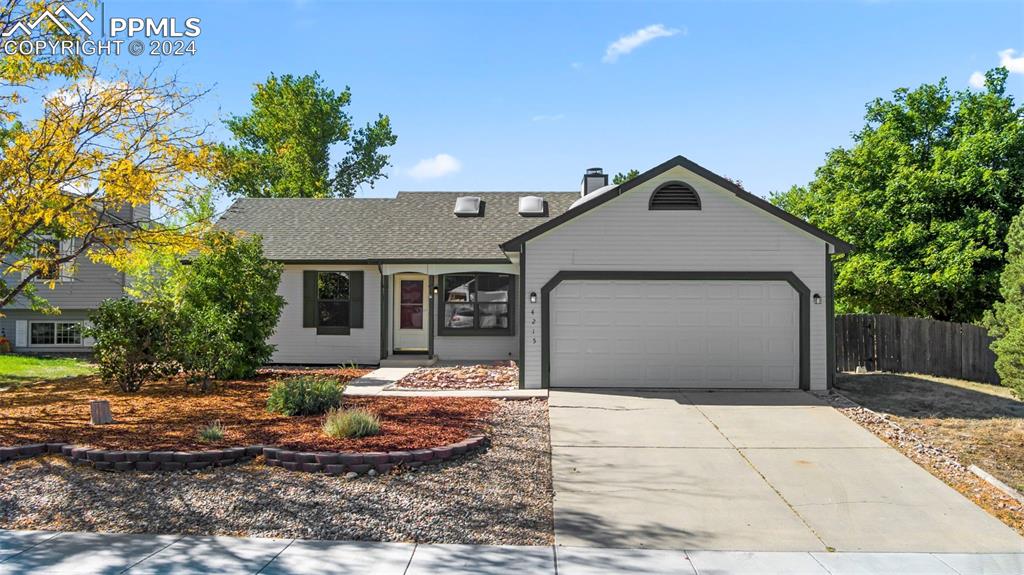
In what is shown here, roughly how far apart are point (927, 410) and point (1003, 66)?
14.9 metres

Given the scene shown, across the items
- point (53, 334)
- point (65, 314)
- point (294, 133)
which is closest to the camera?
point (65, 314)

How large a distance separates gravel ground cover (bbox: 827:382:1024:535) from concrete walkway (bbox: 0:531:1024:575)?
49.5 inches

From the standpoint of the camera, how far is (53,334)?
75.8 ft

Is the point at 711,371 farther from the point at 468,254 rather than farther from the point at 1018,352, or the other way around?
the point at 468,254

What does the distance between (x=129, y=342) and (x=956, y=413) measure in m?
14.5

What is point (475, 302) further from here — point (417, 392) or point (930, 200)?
point (930, 200)

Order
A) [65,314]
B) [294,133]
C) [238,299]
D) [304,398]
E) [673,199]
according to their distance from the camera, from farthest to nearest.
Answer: [294,133]
[65,314]
[238,299]
[673,199]
[304,398]

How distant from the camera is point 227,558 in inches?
205

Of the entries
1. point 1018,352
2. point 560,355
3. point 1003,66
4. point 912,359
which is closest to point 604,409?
point 560,355

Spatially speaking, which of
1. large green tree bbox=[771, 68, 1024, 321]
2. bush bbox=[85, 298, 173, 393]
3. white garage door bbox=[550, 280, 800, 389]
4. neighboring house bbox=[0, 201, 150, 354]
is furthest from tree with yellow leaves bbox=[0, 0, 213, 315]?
large green tree bbox=[771, 68, 1024, 321]

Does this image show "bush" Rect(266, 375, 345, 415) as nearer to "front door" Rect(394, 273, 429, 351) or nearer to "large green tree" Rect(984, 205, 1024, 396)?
"front door" Rect(394, 273, 429, 351)

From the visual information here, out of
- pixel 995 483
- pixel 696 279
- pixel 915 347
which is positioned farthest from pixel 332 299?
pixel 915 347

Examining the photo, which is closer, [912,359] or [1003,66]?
[912,359]

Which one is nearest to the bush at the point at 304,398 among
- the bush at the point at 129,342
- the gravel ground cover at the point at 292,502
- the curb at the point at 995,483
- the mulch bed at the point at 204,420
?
the mulch bed at the point at 204,420
